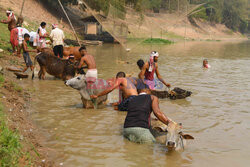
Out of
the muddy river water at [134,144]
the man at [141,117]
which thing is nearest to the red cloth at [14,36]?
the muddy river water at [134,144]

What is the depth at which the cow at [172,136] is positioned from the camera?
4773 millimetres

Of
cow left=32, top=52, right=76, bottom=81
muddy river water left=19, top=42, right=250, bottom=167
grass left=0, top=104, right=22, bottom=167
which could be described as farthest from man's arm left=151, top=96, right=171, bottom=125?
cow left=32, top=52, right=76, bottom=81

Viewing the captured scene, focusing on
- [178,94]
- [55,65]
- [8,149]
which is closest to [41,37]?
[55,65]

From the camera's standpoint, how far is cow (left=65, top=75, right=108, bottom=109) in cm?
700

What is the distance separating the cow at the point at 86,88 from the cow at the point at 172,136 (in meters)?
2.15

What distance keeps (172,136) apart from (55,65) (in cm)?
637

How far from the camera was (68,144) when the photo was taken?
5.26m

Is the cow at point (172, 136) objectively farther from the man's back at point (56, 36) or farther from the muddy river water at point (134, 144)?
the man's back at point (56, 36)

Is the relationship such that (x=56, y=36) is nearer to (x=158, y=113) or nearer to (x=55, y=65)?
(x=55, y=65)

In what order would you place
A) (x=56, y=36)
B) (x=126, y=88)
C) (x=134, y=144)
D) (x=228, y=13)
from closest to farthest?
(x=134, y=144) < (x=126, y=88) < (x=56, y=36) < (x=228, y=13)

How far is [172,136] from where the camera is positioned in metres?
4.78

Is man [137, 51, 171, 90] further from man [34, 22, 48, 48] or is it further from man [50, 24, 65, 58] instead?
man [34, 22, 48, 48]

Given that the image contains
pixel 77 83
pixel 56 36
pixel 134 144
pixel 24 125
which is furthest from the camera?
pixel 56 36

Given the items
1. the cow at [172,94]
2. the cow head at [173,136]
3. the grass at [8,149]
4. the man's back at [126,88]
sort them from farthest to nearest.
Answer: the cow at [172,94] → the man's back at [126,88] → the cow head at [173,136] → the grass at [8,149]
